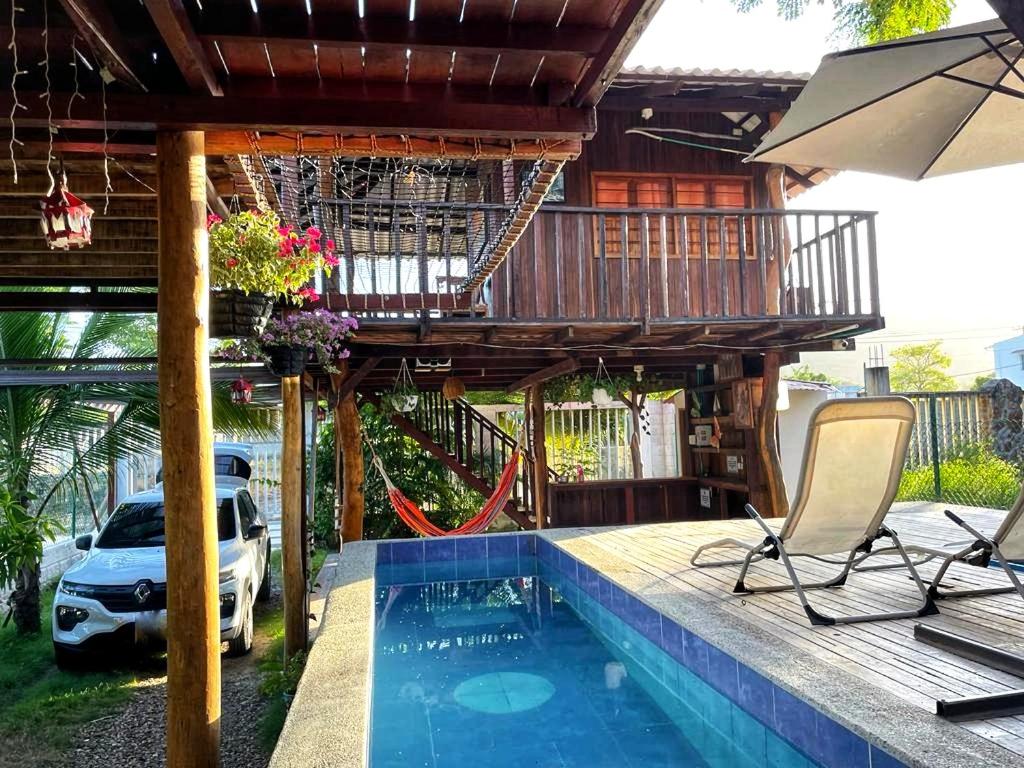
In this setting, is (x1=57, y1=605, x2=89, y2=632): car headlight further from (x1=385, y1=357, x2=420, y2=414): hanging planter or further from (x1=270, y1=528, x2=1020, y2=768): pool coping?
(x1=385, y1=357, x2=420, y2=414): hanging planter

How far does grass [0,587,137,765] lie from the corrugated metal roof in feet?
23.1

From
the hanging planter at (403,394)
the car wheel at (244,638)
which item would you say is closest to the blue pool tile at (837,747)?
the car wheel at (244,638)

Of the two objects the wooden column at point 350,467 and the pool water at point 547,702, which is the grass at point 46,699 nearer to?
the pool water at point 547,702

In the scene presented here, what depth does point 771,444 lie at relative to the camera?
8.27 metres

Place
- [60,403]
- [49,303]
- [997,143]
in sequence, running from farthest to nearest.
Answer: [60,403] → [49,303] → [997,143]

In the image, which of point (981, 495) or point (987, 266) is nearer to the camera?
point (981, 495)

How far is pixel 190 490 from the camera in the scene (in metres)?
2.59

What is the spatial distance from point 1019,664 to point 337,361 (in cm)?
640

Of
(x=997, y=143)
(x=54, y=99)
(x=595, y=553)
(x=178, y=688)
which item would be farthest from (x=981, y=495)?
(x=54, y=99)

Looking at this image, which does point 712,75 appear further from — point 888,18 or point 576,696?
point 576,696

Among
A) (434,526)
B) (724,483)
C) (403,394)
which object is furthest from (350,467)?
(724,483)

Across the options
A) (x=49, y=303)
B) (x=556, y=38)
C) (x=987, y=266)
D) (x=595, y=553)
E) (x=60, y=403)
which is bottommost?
(x=595, y=553)

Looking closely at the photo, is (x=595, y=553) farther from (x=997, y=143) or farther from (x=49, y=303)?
(x=49, y=303)

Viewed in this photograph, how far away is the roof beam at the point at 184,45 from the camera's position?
2154mm
